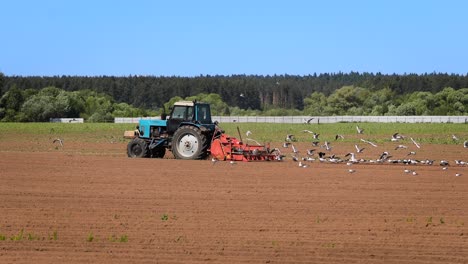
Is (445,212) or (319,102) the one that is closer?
(445,212)

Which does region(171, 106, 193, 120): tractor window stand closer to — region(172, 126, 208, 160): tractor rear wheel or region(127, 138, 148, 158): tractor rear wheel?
region(172, 126, 208, 160): tractor rear wheel

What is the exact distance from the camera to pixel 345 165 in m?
32.4

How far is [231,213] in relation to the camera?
20.0m

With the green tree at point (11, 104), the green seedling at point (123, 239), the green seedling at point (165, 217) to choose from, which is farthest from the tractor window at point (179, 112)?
the green tree at point (11, 104)

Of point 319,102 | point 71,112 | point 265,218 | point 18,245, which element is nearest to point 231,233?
point 265,218

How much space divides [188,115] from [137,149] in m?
2.96

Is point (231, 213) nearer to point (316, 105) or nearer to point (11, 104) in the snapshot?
point (11, 104)

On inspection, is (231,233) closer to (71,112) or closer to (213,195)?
(213,195)

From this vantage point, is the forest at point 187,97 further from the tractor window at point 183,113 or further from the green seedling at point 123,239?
the green seedling at point 123,239

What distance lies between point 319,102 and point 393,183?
396 feet

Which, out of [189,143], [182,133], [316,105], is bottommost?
[189,143]

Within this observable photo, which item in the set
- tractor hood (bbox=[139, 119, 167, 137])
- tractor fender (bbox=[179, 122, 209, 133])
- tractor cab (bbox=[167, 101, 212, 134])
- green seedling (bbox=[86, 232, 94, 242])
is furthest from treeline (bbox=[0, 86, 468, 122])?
green seedling (bbox=[86, 232, 94, 242])

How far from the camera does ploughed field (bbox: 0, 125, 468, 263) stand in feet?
51.8

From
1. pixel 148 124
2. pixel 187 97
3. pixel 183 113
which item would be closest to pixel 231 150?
pixel 183 113
